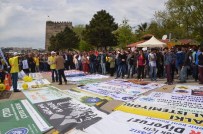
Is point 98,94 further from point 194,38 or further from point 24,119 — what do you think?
Result: point 194,38

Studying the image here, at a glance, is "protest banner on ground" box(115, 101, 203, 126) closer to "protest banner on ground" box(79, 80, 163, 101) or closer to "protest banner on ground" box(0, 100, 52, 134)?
"protest banner on ground" box(79, 80, 163, 101)

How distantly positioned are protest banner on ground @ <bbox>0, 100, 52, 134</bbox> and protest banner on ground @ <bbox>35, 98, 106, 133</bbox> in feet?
0.90

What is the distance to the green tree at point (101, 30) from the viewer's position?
54.0 meters

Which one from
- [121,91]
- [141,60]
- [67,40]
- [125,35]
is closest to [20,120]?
[121,91]

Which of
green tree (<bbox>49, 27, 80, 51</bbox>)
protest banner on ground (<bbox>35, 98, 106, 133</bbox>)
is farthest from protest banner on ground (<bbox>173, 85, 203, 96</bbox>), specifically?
green tree (<bbox>49, 27, 80, 51</bbox>)

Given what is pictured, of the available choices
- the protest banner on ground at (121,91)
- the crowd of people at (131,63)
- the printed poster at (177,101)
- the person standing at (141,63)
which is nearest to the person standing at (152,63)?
the crowd of people at (131,63)

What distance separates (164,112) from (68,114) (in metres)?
2.70

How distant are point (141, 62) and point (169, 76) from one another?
6.76 feet

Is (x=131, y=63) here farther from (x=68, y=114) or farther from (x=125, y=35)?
(x=125, y=35)

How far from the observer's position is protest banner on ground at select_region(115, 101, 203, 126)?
6438mm

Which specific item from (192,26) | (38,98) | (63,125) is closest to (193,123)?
(63,125)

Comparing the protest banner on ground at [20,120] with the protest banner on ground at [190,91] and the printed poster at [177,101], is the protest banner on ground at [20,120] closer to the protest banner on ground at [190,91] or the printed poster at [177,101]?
the printed poster at [177,101]

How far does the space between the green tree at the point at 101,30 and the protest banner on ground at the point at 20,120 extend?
1789 inches

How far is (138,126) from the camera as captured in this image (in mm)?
5949
